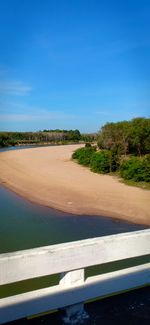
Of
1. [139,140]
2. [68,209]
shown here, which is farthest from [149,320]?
[139,140]

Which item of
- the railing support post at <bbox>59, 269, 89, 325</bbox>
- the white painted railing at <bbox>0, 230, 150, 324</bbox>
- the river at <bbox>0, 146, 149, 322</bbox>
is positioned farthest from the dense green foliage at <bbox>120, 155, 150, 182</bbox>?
the railing support post at <bbox>59, 269, 89, 325</bbox>

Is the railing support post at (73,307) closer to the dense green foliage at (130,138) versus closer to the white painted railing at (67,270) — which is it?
the white painted railing at (67,270)

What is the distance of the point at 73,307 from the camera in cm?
271

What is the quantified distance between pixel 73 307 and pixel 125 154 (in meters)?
30.2

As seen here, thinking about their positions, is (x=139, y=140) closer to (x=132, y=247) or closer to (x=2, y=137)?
(x=132, y=247)

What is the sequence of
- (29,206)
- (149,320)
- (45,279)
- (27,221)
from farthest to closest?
1. (29,206)
2. (27,221)
3. (45,279)
4. (149,320)

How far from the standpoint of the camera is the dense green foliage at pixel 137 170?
1972 cm

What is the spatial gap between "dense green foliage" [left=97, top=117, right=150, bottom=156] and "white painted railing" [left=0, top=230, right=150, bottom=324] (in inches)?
1128

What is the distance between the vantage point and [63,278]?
8.75 feet

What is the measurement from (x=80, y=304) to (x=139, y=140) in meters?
29.2

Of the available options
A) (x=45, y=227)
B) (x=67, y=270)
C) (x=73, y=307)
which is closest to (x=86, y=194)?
(x=45, y=227)

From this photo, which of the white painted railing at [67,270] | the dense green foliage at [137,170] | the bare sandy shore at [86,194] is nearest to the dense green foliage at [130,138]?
the bare sandy shore at [86,194]

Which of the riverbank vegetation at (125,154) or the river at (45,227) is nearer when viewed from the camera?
the river at (45,227)

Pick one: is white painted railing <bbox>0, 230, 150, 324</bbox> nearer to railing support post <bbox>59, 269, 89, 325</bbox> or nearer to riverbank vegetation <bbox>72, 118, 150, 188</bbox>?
railing support post <bbox>59, 269, 89, 325</bbox>
